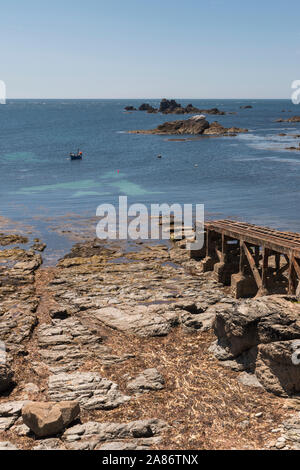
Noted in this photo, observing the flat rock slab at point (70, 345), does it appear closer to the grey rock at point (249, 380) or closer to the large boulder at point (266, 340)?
the large boulder at point (266, 340)

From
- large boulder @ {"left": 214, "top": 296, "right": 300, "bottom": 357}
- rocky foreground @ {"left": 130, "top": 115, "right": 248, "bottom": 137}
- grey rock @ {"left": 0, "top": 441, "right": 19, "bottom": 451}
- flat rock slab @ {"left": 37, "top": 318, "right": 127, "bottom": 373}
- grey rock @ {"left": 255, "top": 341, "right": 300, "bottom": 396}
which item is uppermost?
rocky foreground @ {"left": 130, "top": 115, "right": 248, "bottom": 137}

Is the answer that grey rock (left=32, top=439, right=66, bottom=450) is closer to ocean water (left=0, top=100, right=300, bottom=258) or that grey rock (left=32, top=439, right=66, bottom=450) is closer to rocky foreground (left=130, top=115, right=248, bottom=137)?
ocean water (left=0, top=100, right=300, bottom=258)

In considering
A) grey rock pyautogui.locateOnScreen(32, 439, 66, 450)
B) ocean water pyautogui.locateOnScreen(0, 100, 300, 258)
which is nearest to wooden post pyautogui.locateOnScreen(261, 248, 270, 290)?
→ grey rock pyautogui.locateOnScreen(32, 439, 66, 450)

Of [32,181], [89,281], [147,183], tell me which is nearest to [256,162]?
[147,183]

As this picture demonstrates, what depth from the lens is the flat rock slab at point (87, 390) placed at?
1216cm

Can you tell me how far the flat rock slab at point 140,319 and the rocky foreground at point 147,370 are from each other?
43mm

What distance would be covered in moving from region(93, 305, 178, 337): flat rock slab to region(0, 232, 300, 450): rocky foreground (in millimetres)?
43

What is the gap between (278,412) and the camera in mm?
11305

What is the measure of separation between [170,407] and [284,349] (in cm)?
329

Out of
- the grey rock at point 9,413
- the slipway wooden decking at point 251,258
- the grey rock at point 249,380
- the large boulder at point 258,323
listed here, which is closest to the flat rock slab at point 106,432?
the grey rock at point 9,413

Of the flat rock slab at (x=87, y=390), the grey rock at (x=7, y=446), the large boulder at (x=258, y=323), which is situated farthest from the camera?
the large boulder at (x=258, y=323)

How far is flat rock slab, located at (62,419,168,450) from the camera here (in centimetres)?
1039

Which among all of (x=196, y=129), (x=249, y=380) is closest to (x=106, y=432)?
(x=249, y=380)

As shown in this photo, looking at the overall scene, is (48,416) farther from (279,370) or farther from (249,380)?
(279,370)
